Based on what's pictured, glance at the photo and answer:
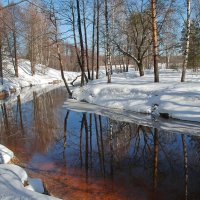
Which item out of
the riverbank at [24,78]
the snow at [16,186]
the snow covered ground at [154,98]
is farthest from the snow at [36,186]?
the riverbank at [24,78]

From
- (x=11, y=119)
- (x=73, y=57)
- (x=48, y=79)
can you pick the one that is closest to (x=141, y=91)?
(x=11, y=119)

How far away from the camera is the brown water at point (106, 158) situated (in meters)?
7.02

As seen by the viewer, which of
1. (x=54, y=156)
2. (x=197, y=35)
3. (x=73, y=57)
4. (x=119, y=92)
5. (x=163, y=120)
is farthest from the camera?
(x=73, y=57)

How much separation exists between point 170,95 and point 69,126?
515cm

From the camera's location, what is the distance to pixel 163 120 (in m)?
13.5

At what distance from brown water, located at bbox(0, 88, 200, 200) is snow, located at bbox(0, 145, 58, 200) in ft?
3.14

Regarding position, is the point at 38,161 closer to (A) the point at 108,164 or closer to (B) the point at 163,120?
(A) the point at 108,164

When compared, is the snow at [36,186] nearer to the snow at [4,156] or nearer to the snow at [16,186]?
the snow at [16,186]

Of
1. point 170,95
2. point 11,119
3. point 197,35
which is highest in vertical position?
point 197,35

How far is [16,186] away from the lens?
528 centimetres

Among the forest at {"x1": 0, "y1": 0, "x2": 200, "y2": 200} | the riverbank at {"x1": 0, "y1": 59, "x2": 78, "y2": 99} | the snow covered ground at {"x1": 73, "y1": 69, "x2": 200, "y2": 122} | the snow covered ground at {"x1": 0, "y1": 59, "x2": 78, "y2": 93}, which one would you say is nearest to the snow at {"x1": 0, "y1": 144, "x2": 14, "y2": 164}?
the forest at {"x1": 0, "y1": 0, "x2": 200, "y2": 200}

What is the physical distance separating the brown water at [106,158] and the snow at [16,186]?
37.7 inches

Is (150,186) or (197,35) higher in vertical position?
(197,35)

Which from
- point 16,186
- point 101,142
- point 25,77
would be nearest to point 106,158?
point 101,142
